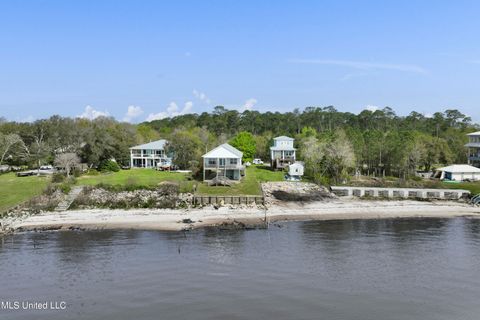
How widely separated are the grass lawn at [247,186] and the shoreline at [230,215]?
206 inches

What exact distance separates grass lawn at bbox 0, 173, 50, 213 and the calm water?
12.6m

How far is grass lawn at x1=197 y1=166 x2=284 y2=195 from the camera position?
194ft

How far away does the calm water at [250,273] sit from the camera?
27281mm

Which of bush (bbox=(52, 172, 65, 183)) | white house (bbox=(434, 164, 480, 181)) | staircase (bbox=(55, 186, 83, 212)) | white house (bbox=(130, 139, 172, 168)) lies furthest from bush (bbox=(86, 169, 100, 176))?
white house (bbox=(434, 164, 480, 181))

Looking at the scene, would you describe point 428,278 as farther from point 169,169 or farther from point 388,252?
point 169,169

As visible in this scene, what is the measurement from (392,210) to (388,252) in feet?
58.0

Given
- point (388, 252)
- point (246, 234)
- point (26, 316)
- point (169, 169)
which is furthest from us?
point (169, 169)

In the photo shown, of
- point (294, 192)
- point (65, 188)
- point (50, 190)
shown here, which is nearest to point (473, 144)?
point (294, 192)

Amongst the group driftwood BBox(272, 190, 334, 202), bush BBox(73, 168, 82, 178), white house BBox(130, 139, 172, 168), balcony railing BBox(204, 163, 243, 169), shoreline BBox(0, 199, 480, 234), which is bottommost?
shoreline BBox(0, 199, 480, 234)

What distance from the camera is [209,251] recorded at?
3881cm

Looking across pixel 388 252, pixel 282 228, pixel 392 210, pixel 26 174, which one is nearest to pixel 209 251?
pixel 282 228

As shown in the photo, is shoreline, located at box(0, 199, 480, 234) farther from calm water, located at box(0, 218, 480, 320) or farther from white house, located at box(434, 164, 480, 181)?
white house, located at box(434, 164, 480, 181)

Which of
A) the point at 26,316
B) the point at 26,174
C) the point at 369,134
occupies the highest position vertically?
the point at 369,134

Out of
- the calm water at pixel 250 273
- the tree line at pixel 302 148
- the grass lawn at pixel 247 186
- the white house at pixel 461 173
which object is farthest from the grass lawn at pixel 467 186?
the grass lawn at pixel 247 186
